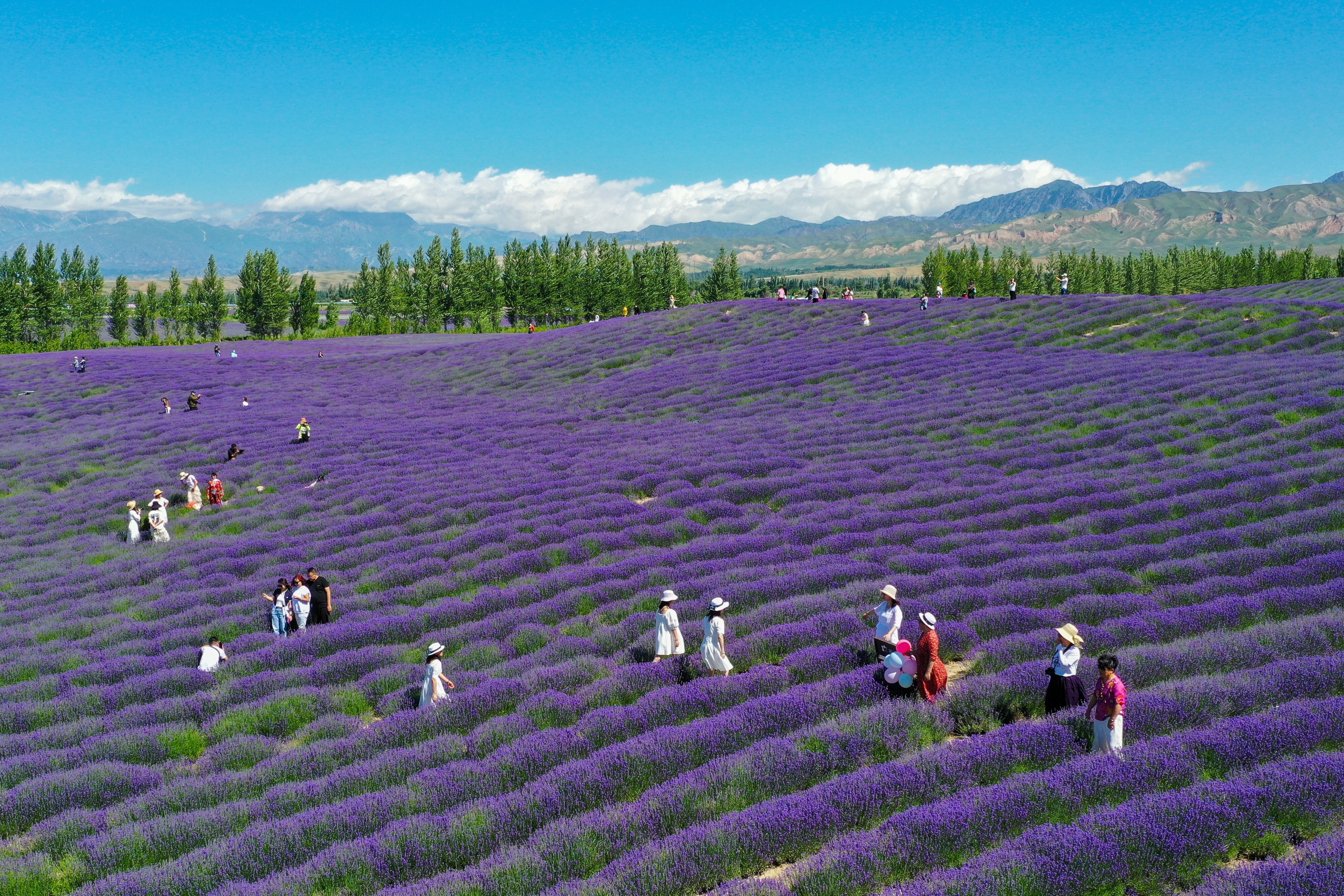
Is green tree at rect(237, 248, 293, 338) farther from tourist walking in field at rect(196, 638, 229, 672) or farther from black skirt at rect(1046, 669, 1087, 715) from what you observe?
black skirt at rect(1046, 669, 1087, 715)

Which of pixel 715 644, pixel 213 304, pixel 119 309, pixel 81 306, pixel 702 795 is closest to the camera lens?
pixel 702 795

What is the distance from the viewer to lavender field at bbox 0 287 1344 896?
5.76 metres

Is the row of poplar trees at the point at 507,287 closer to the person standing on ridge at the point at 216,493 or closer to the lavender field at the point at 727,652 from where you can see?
the lavender field at the point at 727,652

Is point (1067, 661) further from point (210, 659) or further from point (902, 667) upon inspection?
point (210, 659)

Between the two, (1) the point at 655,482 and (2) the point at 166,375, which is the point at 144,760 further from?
(2) the point at 166,375

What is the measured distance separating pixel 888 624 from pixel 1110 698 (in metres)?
2.72

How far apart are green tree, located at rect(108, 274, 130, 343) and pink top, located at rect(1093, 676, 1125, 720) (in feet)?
378

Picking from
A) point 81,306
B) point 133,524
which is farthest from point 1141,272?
point 81,306

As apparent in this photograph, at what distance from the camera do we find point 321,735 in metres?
8.90

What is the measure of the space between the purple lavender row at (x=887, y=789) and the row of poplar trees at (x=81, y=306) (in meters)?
90.7

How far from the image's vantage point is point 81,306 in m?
84.4

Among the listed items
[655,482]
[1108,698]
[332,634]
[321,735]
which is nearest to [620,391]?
[655,482]

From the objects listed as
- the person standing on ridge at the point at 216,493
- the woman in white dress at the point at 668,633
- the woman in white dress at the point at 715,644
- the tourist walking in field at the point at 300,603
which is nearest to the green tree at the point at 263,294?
the person standing on ridge at the point at 216,493

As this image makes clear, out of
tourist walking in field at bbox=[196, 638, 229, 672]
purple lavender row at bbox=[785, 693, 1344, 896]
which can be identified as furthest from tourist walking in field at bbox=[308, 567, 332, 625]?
purple lavender row at bbox=[785, 693, 1344, 896]
